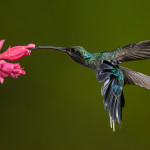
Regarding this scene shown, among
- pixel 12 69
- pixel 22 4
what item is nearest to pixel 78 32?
pixel 22 4

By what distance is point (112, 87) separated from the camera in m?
0.79

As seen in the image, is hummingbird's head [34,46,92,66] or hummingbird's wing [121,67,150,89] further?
hummingbird's wing [121,67,150,89]

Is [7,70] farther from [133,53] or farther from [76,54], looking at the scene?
[133,53]

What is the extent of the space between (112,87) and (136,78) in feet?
0.38

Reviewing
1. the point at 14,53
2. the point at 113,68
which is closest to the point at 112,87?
the point at 113,68

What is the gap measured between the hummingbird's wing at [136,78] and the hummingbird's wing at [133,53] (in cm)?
5

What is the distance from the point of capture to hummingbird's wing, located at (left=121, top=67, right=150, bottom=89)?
0.86 m

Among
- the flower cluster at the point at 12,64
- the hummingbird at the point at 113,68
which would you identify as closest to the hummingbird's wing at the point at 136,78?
the hummingbird at the point at 113,68

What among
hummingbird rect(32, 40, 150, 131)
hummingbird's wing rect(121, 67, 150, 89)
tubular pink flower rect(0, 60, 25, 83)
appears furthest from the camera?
hummingbird's wing rect(121, 67, 150, 89)

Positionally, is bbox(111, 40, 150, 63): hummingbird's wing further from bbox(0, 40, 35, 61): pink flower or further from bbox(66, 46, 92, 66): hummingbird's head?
bbox(0, 40, 35, 61): pink flower

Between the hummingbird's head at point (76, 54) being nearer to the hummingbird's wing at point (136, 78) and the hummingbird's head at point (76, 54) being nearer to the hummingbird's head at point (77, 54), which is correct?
the hummingbird's head at point (77, 54)

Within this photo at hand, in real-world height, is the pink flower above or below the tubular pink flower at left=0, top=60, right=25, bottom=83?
above

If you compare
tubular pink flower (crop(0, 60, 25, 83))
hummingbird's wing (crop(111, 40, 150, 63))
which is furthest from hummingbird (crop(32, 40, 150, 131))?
tubular pink flower (crop(0, 60, 25, 83))

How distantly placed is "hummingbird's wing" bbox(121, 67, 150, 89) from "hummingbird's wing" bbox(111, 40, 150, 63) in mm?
48
